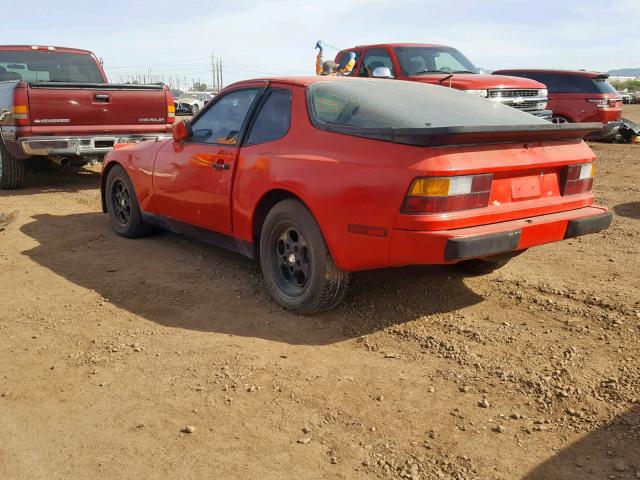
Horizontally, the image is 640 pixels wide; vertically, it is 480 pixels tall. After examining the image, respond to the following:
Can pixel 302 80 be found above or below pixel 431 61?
below

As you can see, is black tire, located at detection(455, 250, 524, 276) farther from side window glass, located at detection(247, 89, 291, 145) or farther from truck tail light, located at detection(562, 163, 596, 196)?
side window glass, located at detection(247, 89, 291, 145)

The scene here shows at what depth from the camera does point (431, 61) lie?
1077cm

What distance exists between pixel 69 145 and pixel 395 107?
18.5ft

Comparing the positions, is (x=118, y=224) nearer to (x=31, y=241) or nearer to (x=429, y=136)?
(x=31, y=241)

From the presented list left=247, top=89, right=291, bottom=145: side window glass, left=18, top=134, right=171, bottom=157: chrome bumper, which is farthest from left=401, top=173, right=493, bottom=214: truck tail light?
left=18, top=134, right=171, bottom=157: chrome bumper

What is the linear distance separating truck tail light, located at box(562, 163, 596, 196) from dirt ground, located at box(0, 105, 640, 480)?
76cm

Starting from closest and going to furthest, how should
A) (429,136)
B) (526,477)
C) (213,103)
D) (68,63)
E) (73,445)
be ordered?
1. (526,477)
2. (73,445)
3. (429,136)
4. (213,103)
5. (68,63)

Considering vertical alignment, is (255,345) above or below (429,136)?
below

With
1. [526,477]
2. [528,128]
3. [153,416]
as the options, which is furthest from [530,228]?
[153,416]

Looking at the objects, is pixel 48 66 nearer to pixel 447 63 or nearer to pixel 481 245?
pixel 447 63

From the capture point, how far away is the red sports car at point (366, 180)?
3.41 meters

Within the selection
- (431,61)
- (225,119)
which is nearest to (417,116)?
(225,119)

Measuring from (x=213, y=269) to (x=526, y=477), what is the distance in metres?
3.23

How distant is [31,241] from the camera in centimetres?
602
